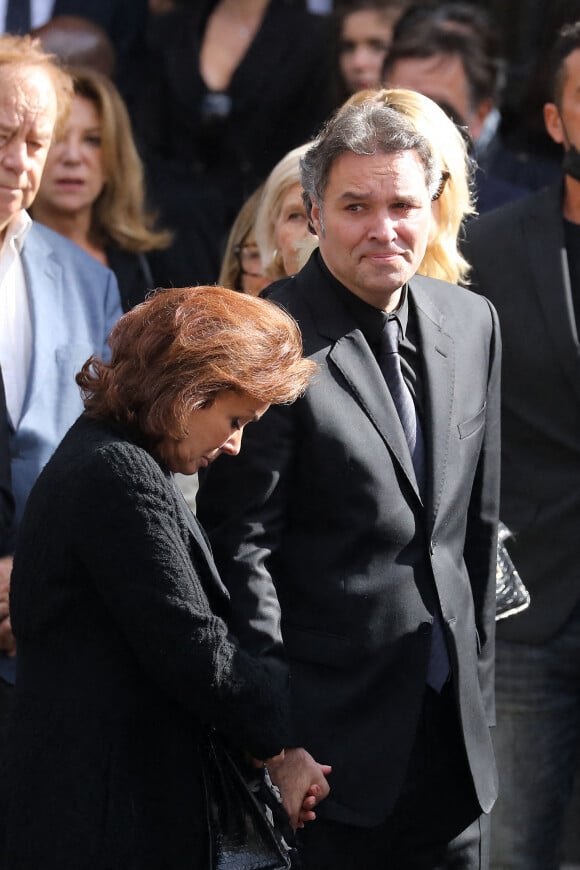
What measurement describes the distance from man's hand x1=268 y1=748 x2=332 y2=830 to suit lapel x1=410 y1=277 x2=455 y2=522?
55cm

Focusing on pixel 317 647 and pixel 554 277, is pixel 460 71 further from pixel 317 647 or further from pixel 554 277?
pixel 317 647

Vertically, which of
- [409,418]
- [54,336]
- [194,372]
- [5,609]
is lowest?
[5,609]

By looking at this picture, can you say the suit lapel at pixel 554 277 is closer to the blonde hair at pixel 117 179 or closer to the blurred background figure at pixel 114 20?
the blonde hair at pixel 117 179

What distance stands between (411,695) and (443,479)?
1.42 feet

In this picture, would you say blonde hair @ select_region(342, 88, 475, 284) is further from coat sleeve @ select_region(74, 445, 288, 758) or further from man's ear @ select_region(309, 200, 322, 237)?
coat sleeve @ select_region(74, 445, 288, 758)

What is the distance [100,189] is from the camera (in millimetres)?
4523

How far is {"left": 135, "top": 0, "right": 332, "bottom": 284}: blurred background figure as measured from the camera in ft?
17.7

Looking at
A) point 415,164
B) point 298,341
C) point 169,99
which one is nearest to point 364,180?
point 415,164

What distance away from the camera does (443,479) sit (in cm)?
298

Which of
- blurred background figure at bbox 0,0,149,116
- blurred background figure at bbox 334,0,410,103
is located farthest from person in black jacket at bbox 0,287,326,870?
blurred background figure at bbox 0,0,149,116

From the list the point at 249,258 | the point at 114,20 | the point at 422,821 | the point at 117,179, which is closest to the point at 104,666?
the point at 422,821

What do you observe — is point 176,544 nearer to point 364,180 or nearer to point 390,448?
point 390,448

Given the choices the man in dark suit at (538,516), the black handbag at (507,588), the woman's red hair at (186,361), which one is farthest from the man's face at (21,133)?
the black handbag at (507,588)

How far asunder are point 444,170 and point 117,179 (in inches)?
61.0
